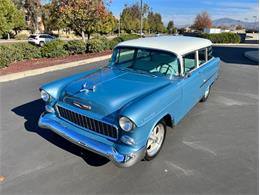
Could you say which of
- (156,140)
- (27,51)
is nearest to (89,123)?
(156,140)

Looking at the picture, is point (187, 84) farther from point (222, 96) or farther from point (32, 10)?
point (32, 10)

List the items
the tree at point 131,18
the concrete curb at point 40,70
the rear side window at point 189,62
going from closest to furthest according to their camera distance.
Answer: the rear side window at point 189,62
the concrete curb at point 40,70
the tree at point 131,18

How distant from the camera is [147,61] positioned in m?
4.35

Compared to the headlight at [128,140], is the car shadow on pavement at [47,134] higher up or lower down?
lower down

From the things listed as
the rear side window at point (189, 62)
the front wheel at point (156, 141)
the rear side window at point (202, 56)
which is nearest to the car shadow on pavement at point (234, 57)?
the rear side window at point (202, 56)

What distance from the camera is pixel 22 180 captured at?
313cm

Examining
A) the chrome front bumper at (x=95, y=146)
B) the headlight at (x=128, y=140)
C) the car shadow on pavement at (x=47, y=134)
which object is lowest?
the car shadow on pavement at (x=47, y=134)

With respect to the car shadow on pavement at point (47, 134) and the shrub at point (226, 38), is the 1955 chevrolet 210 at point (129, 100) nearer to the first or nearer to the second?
the car shadow on pavement at point (47, 134)

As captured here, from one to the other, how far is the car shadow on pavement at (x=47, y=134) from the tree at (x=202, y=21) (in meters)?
71.5

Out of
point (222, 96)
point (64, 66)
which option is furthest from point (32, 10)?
point (222, 96)

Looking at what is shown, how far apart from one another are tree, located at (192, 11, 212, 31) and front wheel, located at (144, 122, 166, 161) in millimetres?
72507

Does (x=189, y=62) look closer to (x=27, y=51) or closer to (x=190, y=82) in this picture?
(x=190, y=82)

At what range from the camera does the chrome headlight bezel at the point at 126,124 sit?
2.87 meters

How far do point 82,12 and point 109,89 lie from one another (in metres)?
13.8
